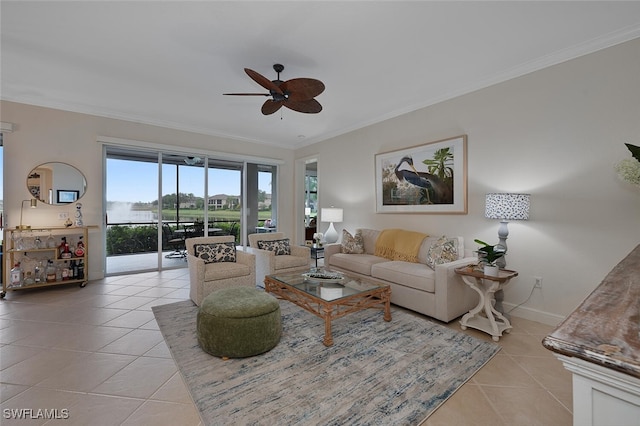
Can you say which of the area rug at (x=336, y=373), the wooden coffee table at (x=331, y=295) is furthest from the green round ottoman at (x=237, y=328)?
the wooden coffee table at (x=331, y=295)

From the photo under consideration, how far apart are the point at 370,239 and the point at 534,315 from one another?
2187 millimetres

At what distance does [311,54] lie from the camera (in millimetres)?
2740

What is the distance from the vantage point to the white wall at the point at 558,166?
2451 mm

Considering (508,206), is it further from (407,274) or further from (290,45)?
(290,45)

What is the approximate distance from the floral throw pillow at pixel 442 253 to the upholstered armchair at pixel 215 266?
2217mm

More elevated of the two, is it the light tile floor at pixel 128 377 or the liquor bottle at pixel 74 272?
the liquor bottle at pixel 74 272

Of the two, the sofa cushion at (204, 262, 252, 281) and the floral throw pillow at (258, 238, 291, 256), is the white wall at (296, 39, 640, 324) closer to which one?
the floral throw pillow at (258, 238, 291, 256)

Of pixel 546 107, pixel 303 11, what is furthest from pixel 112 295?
pixel 546 107

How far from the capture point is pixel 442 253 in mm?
3127

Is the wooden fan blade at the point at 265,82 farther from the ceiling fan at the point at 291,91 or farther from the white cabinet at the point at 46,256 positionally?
the white cabinet at the point at 46,256

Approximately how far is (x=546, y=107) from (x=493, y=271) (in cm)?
182

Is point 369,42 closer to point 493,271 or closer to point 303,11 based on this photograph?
point 303,11

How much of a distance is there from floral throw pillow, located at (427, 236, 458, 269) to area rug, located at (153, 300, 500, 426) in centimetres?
67

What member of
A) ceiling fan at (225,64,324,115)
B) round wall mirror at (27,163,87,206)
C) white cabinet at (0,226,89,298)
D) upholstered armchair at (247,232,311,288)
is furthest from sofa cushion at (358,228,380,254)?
round wall mirror at (27,163,87,206)
